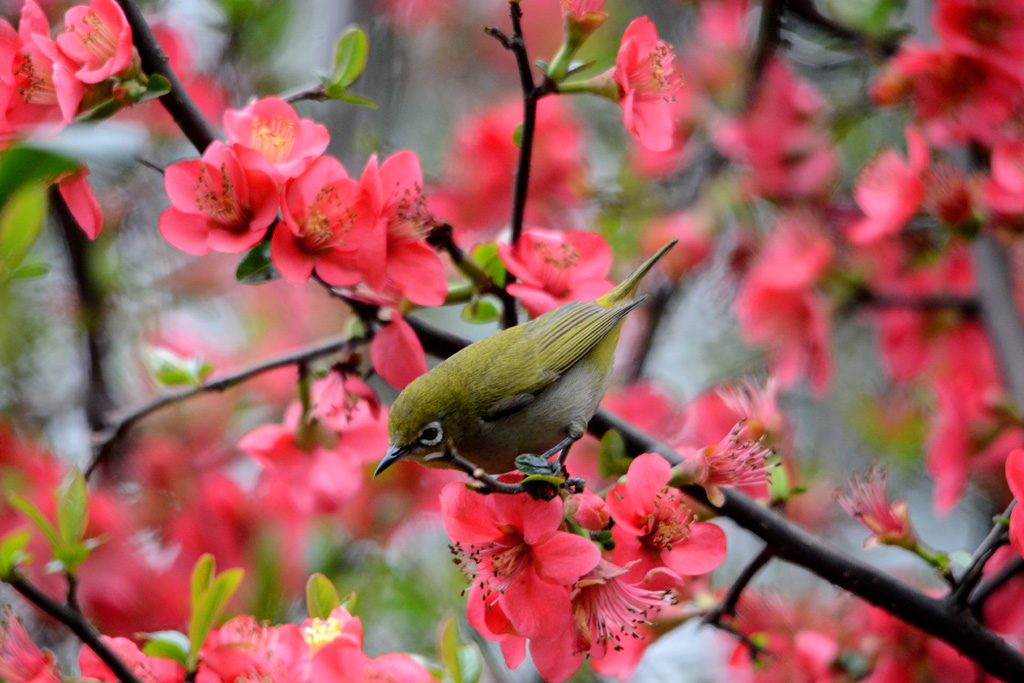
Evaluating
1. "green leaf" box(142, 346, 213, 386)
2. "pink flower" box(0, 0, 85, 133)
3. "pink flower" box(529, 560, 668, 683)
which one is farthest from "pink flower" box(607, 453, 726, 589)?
"pink flower" box(0, 0, 85, 133)

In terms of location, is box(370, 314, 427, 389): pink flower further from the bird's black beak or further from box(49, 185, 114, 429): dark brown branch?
box(49, 185, 114, 429): dark brown branch

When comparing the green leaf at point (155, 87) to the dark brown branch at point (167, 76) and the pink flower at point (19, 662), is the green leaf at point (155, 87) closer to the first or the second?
the dark brown branch at point (167, 76)

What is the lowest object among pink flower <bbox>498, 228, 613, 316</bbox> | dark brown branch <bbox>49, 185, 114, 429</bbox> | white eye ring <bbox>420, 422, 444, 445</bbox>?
dark brown branch <bbox>49, 185, 114, 429</bbox>

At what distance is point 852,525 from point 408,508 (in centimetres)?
147

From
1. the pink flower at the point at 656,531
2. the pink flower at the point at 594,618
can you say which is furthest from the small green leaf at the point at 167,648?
the pink flower at the point at 656,531

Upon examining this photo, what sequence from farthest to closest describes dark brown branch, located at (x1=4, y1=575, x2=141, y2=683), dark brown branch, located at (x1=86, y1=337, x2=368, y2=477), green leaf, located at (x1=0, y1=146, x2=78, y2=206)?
1. dark brown branch, located at (x1=86, y1=337, x2=368, y2=477)
2. dark brown branch, located at (x1=4, y1=575, x2=141, y2=683)
3. green leaf, located at (x1=0, y1=146, x2=78, y2=206)

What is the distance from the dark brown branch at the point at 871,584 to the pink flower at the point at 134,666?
25.1 inches

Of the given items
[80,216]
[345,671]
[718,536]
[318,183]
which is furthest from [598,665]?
[80,216]

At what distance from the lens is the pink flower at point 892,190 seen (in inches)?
63.0

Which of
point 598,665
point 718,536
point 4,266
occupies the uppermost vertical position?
point 4,266

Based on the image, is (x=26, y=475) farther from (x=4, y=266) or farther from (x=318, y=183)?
(x=318, y=183)

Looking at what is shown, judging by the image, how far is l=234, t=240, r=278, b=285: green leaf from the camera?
3.21 feet

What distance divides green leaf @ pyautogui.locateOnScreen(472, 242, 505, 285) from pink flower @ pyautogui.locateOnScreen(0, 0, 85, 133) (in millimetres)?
521

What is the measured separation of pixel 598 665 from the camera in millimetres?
1080
